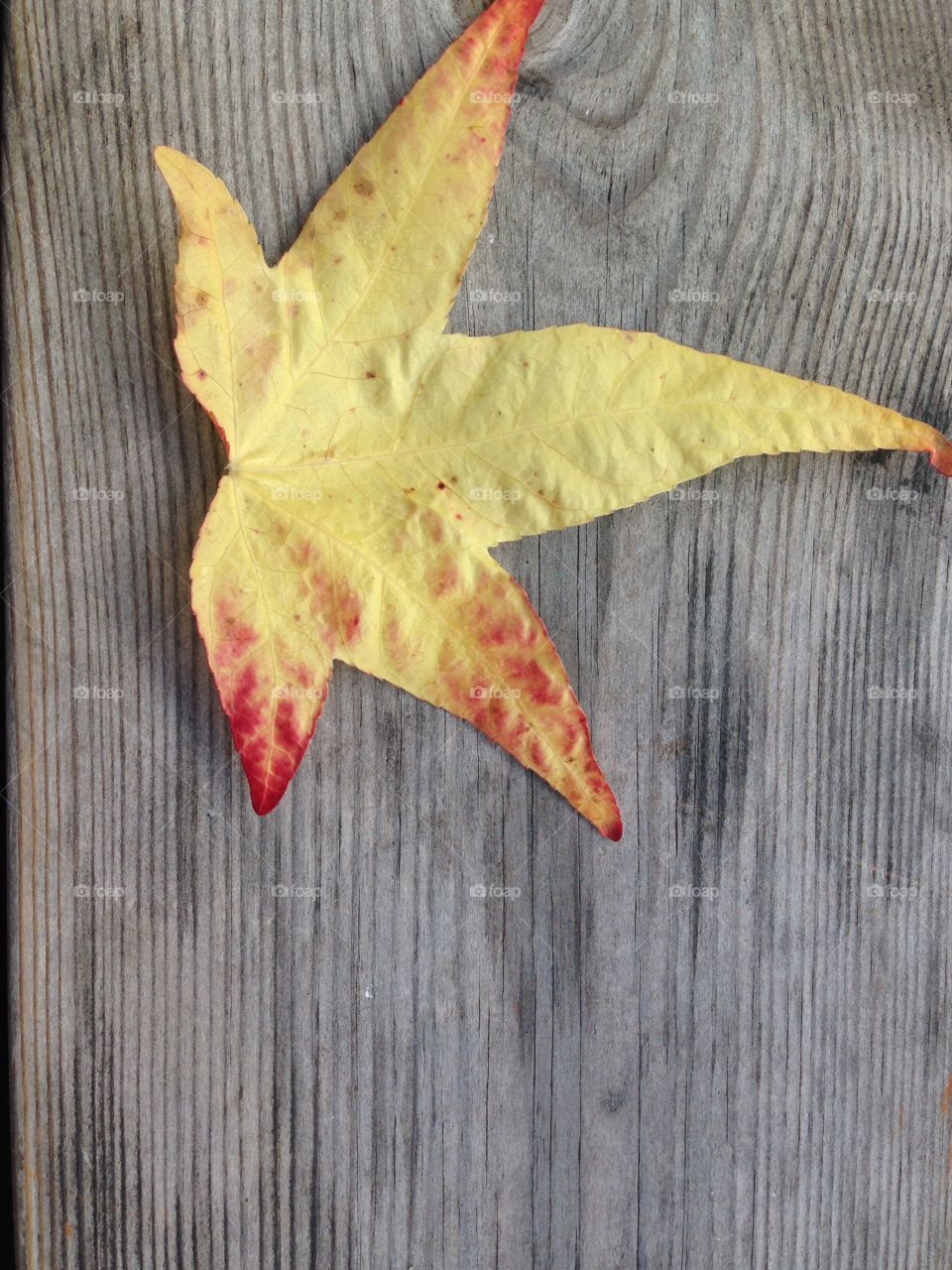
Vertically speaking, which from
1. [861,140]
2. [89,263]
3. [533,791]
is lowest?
[533,791]

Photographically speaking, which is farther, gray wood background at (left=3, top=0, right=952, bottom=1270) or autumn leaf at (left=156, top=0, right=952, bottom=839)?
gray wood background at (left=3, top=0, right=952, bottom=1270)

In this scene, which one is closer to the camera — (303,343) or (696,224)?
(303,343)

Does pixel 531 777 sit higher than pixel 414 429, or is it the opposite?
pixel 414 429

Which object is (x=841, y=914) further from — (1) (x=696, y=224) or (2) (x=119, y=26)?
(2) (x=119, y=26)

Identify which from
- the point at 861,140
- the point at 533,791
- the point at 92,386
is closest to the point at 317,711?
the point at 533,791

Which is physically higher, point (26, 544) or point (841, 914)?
point (26, 544)
